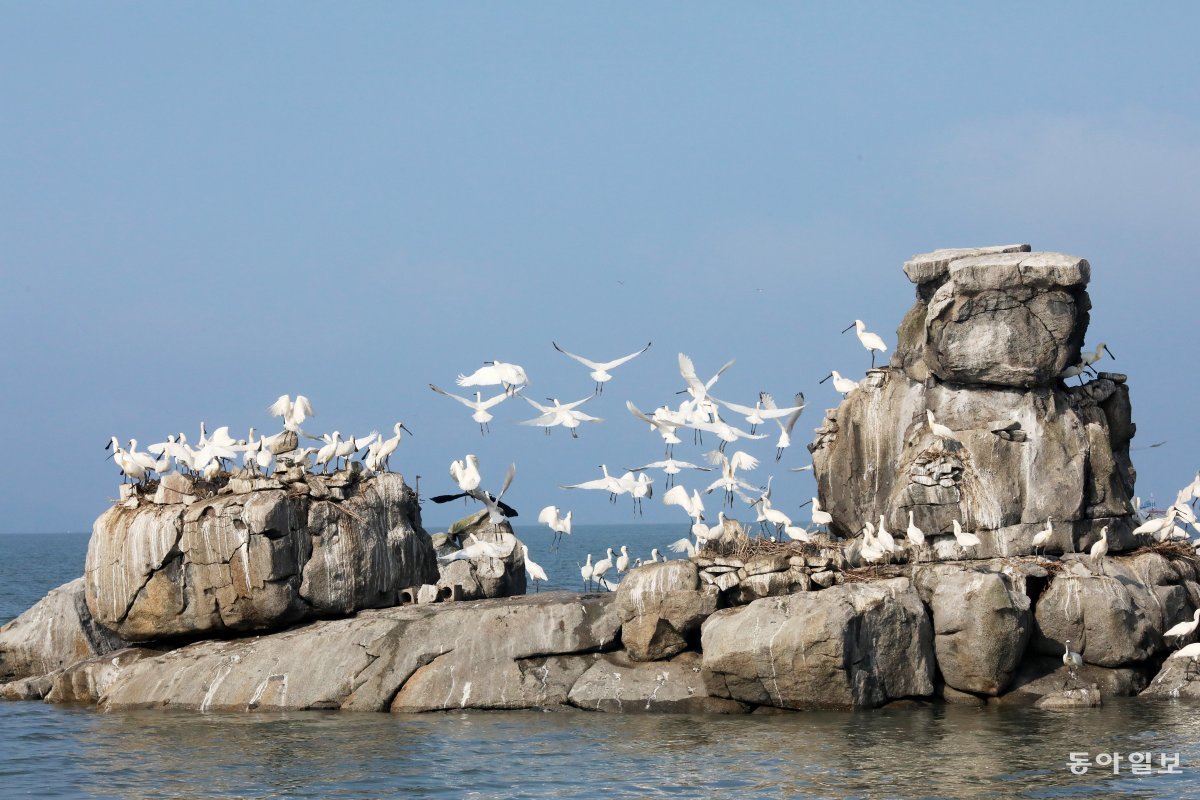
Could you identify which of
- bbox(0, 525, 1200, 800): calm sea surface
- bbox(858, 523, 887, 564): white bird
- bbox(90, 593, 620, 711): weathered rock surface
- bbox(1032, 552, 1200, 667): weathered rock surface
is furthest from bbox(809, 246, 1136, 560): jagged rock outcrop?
bbox(90, 593, 620, 711): weathered rock surface

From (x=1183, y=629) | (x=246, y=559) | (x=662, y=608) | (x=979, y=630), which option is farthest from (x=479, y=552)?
(x=1183, y=629)

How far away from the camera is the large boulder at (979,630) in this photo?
20953 mm

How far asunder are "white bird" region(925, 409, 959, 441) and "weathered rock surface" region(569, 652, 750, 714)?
16.5ft

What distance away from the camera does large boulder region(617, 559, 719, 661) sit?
22016 millimetres

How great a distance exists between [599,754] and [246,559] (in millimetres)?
7431

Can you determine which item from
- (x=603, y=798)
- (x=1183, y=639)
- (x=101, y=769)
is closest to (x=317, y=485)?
(x=101, y=769)

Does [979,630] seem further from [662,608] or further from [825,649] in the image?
[662,608]

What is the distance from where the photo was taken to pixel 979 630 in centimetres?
2098

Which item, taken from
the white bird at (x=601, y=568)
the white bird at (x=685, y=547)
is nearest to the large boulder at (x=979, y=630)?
the white bird at (x=685, y=547)

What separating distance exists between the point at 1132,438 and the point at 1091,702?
6.14 metres

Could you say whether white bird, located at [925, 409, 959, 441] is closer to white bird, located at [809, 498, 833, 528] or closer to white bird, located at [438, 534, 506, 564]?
white bird, located at [809, 498, 833, 528]

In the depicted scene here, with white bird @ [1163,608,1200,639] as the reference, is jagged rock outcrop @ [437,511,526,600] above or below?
above

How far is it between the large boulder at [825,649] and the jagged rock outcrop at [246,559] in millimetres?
6165

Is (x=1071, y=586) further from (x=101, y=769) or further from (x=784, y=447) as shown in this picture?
(x=101, y=769)
